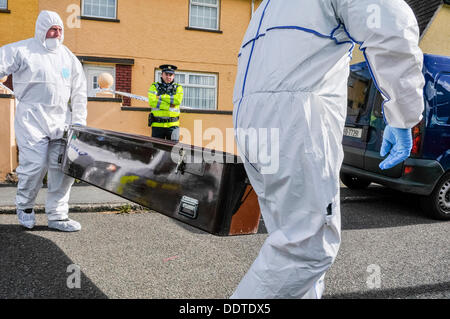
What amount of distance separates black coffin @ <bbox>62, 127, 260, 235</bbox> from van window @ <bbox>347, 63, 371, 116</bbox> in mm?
3903

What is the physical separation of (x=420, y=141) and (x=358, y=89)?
1.18 metres

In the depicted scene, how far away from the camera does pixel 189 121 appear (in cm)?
820

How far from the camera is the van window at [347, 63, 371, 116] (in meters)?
5.56

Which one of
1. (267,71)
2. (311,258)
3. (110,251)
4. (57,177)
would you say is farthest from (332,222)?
(57,177)

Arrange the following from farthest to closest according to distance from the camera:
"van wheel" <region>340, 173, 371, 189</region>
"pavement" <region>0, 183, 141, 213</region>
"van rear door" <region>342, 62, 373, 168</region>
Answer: "van wheel" <region>340, 173, 371, 189</region> → "van rear door" <region>342, 62, 373, 168</region> → "pavement" <region>0, 183, 141, 213</region>

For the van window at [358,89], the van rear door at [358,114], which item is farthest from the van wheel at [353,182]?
the van window at [358,89]

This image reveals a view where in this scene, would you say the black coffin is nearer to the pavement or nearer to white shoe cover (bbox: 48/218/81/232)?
white shoe cover (bbox: 48/218/81/232)

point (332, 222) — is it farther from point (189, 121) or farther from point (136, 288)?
point (189, 121)

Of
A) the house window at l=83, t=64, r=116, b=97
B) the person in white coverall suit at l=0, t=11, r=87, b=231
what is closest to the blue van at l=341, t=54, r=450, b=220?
the person in white coverall suit at l=0, t=11, r=87, b=231

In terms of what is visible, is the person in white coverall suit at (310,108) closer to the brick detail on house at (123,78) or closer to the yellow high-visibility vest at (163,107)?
the yellow high-visibility vest at (163,107)

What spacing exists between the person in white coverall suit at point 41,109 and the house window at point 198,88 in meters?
9.03

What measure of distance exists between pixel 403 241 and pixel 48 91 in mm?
3943

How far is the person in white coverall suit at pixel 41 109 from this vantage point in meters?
3.90

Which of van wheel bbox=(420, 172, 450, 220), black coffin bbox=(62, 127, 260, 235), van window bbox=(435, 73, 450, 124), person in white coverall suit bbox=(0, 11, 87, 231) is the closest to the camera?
black coffin bbox=(62, 127, 260, 235)
